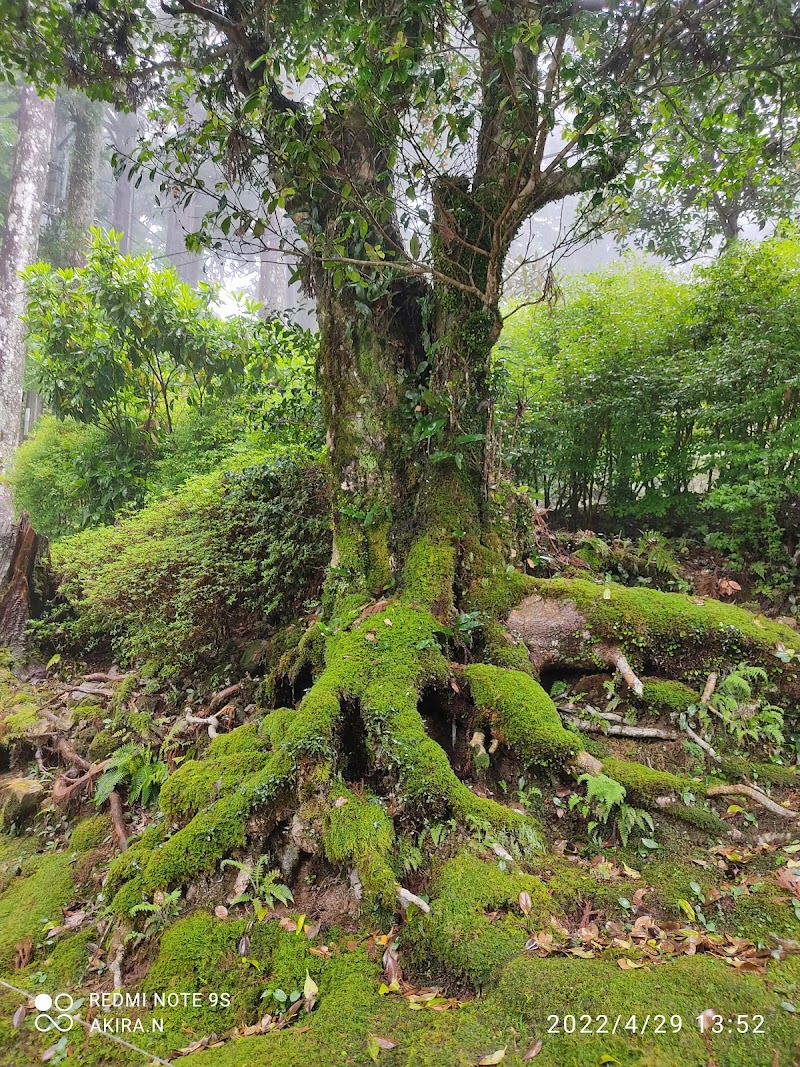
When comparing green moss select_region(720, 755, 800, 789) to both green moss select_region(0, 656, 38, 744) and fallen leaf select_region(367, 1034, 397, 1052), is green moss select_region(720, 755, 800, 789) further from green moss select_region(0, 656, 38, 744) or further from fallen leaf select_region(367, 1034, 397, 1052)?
green moss select_region(0, 656, 38, 744)

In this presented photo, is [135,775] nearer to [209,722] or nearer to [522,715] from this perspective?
[209,722]

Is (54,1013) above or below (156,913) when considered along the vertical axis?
below

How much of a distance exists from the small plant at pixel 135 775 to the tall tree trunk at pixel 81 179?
16002 mm

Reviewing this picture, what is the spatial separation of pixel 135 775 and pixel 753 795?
4209 millimetres

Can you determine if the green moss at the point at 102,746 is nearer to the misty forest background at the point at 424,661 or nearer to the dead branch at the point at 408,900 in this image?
the misty forest background at the point at 424,661

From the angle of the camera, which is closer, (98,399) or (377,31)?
(377,31)

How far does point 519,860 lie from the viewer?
2.94 metres

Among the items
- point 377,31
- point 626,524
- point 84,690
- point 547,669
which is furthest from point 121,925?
point 626,524

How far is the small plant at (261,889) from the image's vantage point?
289cm

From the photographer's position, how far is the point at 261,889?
2945mm

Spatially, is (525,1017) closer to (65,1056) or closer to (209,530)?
(65,1056)

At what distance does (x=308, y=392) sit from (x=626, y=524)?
396 cm

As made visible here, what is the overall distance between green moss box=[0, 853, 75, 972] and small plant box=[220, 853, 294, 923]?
137cm

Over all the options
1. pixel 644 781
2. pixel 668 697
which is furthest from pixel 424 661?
pixel 668 697
